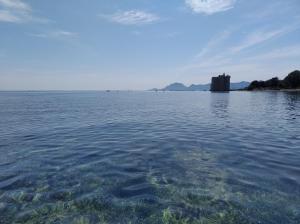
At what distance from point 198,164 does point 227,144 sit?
20.8 ft

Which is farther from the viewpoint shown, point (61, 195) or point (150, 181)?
point (150, 181)

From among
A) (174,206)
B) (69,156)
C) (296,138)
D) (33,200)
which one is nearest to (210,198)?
(174,206)

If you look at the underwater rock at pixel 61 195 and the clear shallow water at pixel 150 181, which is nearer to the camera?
the clear shallow water at pixel 150 181

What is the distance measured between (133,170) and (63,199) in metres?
4.38

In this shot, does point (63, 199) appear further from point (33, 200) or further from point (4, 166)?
point (4, 166)

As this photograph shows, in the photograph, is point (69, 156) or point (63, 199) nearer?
point (63, 199)

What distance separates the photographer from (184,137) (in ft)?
74.8

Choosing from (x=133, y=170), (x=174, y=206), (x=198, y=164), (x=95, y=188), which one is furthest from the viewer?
(x=198, y=164)

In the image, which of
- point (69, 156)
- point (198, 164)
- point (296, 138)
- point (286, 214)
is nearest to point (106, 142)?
point (69, 156)

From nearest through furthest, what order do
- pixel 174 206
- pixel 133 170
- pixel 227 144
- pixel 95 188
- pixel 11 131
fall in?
1. pixel 174 206
2. pixel 95 188
3. pixel 133 170
4. pixel 227 144
5. pixel 11 131

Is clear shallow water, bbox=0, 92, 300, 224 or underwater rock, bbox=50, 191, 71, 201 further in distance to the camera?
underwater rock, bbox=50, 191, 71, 201

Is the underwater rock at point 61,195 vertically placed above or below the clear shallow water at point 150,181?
above

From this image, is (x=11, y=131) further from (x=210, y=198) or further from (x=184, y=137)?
(x=210, y=198)

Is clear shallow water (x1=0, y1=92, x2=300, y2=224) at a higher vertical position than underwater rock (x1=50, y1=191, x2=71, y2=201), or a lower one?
lower
